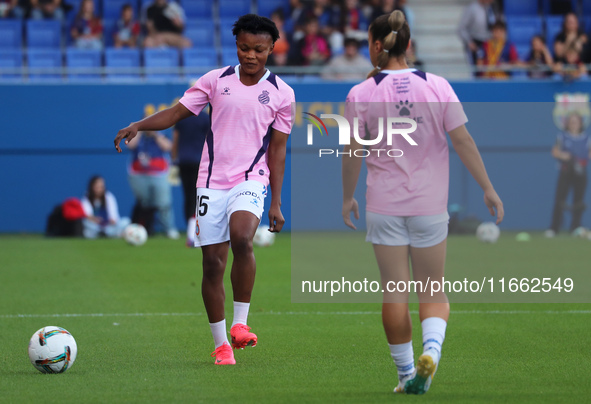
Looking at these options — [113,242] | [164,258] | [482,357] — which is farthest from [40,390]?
[113,242]

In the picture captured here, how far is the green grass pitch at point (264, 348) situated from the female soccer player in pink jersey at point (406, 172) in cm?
48

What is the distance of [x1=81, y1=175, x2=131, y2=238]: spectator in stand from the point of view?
59.6 feet

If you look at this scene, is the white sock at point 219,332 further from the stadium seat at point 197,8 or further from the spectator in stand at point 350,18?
the stadium seat at point 197,8

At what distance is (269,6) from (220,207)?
15484 millimetres

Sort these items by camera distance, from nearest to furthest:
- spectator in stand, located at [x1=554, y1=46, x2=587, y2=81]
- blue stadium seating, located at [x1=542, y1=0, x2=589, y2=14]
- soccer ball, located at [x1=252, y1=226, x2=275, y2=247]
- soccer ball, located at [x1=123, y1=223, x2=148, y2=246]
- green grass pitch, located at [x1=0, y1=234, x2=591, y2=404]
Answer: green grass pitch, located at [x1=0, y1=234, x2=591, y2=404], soccer ball, located at [x1=123, y1=223, x2=148, y2=246], soccer ball, located at [x1=252, y1=226, x2=275, y2=247], spectator in stand, located at [x1=554, y1=46, x2=587, y2=81], blue stadium seating, located at [x1=542, y1=0, x2=589, y2=14]

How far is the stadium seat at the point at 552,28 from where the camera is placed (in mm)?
20934

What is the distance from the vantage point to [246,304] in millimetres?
6387

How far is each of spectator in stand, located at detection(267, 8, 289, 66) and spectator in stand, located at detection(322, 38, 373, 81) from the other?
90cm

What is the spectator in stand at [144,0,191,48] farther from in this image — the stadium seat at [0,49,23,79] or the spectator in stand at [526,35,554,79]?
the spectator in stand at [526,35,554,79]

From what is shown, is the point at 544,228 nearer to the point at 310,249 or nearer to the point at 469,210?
the point at 469,210

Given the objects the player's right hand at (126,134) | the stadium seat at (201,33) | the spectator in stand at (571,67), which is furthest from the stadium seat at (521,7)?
the player's right hand at (126,134)

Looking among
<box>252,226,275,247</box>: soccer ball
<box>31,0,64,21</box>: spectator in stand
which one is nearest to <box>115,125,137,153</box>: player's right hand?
<box>252,226,275,247</box>: soccer ball

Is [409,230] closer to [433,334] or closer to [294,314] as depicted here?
[433,334]

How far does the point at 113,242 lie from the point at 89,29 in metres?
5.03
